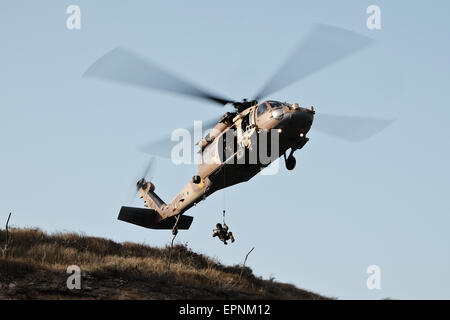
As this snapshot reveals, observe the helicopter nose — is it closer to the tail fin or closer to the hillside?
the hillside

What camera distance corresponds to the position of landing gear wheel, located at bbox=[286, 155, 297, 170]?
20.6m

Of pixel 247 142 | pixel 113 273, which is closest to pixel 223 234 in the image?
pixel 247 142

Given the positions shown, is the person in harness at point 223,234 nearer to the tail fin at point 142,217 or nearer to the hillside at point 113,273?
the hillside at point 113,273

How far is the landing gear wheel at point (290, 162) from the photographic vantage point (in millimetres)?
20625

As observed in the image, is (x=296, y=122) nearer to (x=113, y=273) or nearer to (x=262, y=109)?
(x=262, y=109)

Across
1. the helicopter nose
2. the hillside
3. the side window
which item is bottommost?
the hillside

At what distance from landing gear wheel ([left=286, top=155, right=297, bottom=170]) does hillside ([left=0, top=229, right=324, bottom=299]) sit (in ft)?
13.0

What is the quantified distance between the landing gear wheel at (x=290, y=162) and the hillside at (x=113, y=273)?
3.97 m

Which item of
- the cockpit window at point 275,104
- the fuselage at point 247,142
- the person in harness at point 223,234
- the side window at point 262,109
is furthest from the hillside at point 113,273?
the cockpit window at point 275,104

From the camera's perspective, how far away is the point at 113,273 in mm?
16406

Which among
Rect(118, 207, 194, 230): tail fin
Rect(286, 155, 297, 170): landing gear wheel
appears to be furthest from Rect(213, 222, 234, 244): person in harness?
Rect(118, 207, 194, 230): tail fin

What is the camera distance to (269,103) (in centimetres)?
2016

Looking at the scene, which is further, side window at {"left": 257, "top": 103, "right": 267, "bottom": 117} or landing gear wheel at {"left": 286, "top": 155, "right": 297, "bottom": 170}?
landing gear wheel at {"left": 286, "top": 155, "right": 297, "bottom": 170}

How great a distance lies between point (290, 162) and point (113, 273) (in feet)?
24.8
